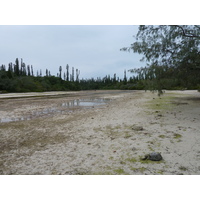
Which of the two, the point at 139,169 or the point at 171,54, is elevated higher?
the point at 171,54

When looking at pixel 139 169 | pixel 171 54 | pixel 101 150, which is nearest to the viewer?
pixel 139 169

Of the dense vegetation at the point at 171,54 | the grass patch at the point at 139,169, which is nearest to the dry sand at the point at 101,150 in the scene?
the grass patch at the point at 139,169

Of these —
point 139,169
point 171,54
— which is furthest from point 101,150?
point 171,54

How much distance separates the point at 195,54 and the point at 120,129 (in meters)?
6.01

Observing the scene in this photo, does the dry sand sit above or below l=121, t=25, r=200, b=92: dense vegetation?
below

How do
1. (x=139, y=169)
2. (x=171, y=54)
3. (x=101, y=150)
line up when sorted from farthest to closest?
(x=171, y=54) → (x=101, y=150) → (x=139, y=169)

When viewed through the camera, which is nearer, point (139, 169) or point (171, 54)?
point (139, 169)

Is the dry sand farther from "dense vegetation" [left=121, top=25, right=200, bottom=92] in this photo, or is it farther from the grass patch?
"dense vegetation" [left=121, top=25, right=200, bottom=92]

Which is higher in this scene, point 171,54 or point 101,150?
point 171,54

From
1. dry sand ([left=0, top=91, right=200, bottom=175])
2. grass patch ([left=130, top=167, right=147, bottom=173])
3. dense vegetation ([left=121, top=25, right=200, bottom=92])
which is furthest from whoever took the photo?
dense vegetation ([left=121, top=25, right=200, bottom=92])

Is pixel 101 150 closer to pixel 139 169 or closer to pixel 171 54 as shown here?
pixel 139 169

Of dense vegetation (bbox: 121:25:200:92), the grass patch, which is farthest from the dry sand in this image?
dense vegetation (bbox: 121:25:200:92)

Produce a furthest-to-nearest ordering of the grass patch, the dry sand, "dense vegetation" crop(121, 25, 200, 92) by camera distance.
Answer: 1. "dense vegetation" crop(121, 25, 200, 92)
2. the dry sand
3. the grass patch
